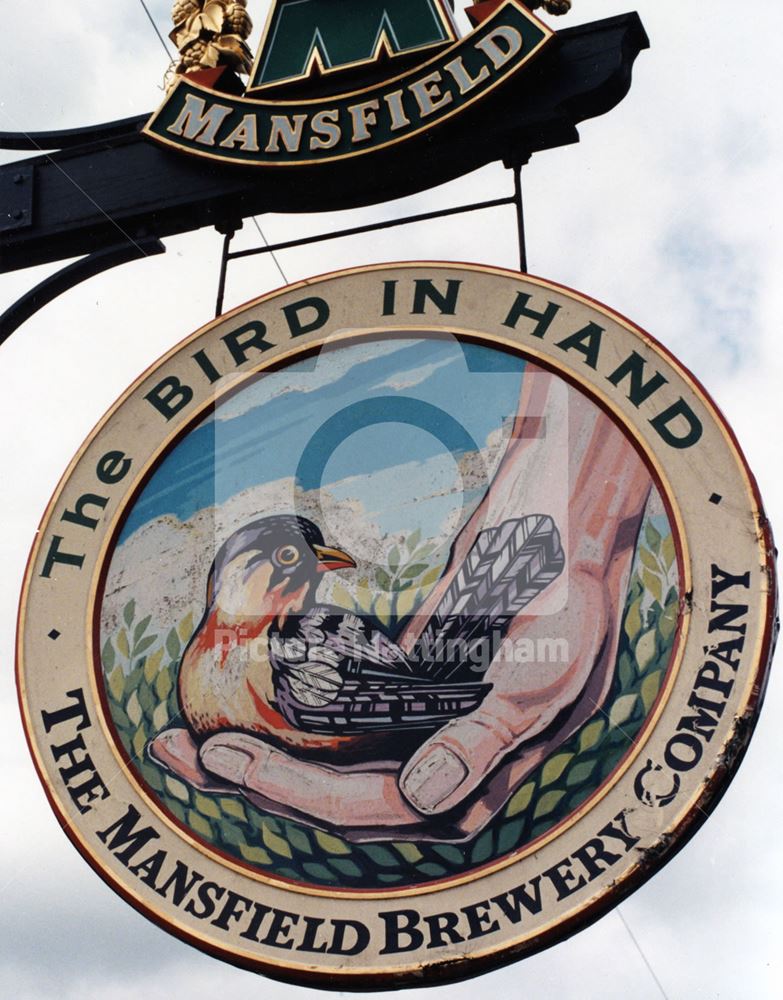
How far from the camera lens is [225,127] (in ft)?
23.6

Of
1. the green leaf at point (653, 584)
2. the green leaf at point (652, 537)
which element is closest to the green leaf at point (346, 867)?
the green leaf at point (653, 584)

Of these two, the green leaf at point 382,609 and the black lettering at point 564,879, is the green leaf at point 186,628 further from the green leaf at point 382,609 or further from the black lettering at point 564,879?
the black lettering at point 564,879

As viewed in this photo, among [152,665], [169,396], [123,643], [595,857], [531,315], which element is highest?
[169,396]

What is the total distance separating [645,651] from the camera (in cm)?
545

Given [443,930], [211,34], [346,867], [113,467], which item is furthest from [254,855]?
[211,34]

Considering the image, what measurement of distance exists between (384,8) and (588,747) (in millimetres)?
3423

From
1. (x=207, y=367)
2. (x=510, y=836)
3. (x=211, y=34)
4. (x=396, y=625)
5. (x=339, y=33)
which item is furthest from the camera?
(x=211, y=34)

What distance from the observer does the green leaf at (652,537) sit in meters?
5.60

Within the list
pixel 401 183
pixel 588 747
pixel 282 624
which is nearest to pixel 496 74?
pixel 401 183

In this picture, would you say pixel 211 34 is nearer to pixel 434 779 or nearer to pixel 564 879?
pixel 434 779

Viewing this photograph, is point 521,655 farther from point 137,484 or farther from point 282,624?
point 137,484

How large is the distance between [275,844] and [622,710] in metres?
1.16

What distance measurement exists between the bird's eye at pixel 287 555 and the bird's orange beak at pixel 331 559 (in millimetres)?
71

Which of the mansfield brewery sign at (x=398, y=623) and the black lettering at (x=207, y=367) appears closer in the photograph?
the mansfield brewery sign at (x=398, y=623)
